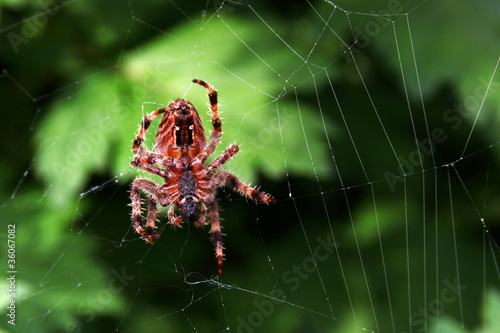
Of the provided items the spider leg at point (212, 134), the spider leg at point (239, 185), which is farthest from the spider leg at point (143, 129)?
the spider leg at point (239, 185)

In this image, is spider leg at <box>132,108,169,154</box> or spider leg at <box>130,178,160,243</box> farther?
spider leg at <box>130,178,160,243</box>

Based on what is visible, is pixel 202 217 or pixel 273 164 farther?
pixel 202 217

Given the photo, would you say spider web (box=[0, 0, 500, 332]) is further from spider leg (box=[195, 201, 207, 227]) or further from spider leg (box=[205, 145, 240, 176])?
spider leg (box=[195, 201, 207, 227])

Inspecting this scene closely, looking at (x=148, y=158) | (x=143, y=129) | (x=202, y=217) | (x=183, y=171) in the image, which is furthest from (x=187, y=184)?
(x=143, y=129)

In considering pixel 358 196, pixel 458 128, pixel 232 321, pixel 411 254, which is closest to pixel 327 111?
pixel 358 196

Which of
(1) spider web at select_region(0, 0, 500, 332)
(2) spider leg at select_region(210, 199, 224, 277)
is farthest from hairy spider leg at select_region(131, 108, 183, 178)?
(2) spider leg at select_region(210, 199, 224, 277)

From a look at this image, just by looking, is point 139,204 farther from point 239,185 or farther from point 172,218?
point 239,185

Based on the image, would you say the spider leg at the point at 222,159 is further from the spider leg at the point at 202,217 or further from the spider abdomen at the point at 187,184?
the spider leg at the point at 202,217
